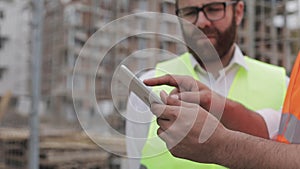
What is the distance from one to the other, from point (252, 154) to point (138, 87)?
0.28 meters

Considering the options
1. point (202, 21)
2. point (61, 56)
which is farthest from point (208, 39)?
point (61, 56)

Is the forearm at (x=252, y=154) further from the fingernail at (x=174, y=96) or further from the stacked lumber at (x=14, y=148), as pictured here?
the stacked lumber at (x=14, y=148)

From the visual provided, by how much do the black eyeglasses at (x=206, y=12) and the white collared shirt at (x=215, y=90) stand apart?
0.44ft

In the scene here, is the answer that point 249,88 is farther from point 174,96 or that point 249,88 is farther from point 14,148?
point 14,148

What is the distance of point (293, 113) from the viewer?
3.83 ft

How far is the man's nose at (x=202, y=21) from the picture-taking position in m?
1.44

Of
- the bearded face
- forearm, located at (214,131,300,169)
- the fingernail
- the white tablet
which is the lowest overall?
forearm, located at (214,131,300,169)

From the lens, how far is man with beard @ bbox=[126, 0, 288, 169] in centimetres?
121

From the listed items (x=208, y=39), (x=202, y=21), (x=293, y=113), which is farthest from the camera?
(x=202, y=21)

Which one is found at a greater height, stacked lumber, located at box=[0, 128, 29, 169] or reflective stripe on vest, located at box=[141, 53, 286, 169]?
reflective stripe on vest, located at box=[141, 53, 286, 169]

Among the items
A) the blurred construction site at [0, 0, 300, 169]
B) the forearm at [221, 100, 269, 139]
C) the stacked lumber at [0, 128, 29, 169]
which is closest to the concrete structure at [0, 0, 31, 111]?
the blurred construction site at [0, 0, 300, 169]

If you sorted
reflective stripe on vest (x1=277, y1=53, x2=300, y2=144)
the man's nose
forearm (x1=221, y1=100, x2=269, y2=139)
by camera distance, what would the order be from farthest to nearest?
the man's nose
forearm (x1=221, y1=100, x2=269, y2=139)
reflective stripe on vest (x1=277, y1=53, x2=300, y2=144)

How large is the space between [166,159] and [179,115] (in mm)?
445

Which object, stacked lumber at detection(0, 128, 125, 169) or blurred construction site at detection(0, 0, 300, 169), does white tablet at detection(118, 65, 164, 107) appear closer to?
blurred construction site at detection(0, 0, 300, 169)
